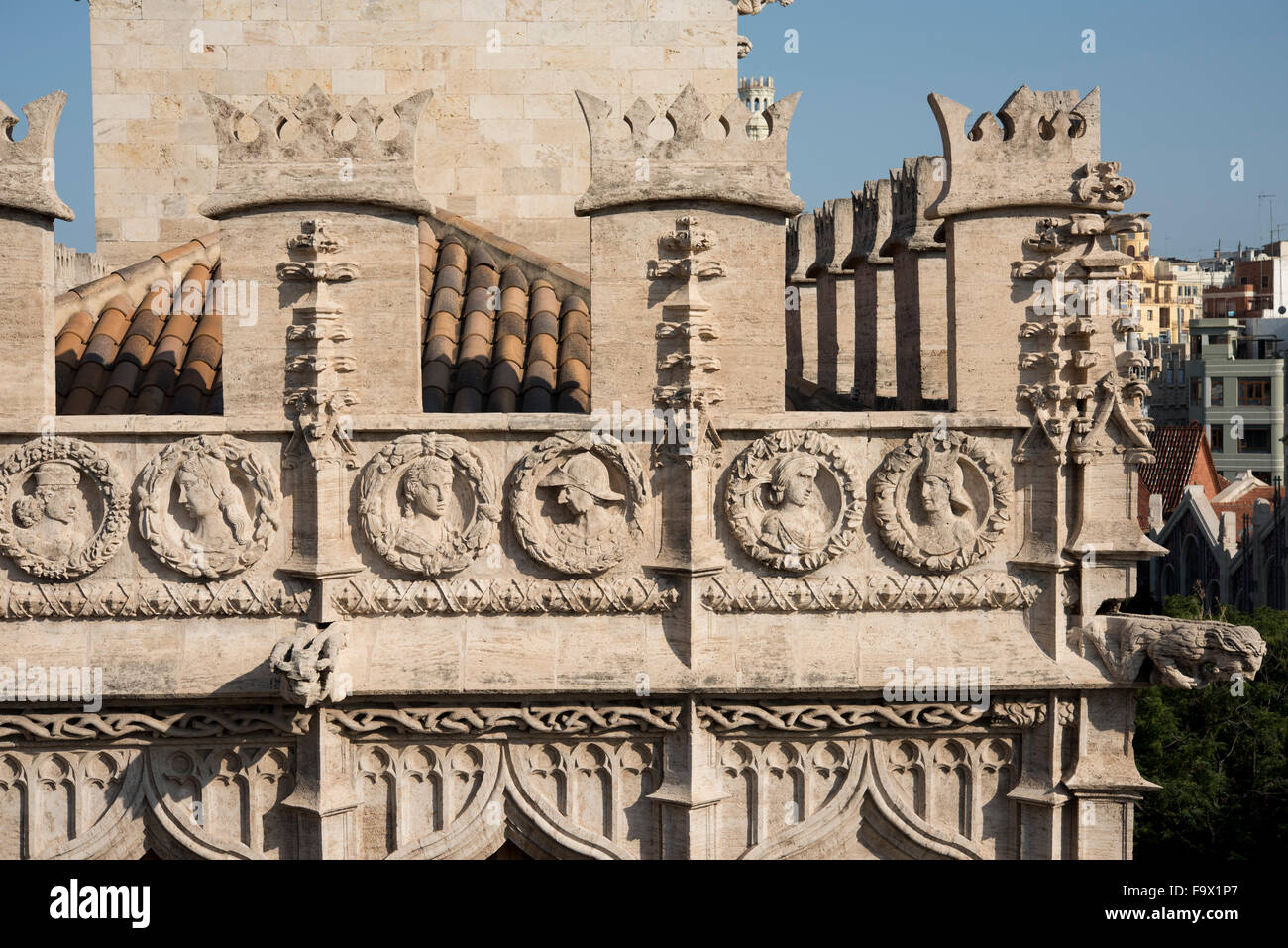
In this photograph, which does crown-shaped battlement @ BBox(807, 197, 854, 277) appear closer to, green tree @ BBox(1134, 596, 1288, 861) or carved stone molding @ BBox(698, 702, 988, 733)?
carved stone molding @ BBox(698, 702, 988, 733)

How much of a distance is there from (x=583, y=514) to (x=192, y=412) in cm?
376

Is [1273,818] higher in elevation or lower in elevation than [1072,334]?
lower

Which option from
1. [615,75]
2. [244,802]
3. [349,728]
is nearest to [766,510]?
[349,728]

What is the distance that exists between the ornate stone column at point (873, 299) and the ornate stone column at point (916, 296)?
2.58 feet

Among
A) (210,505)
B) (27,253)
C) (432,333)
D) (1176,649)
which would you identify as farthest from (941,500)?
(27,253)

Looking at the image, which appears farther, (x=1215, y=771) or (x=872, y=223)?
(x=1215, y=771)

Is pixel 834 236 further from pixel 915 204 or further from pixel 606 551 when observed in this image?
pixel 606 551

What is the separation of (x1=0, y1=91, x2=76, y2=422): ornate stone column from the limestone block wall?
4961 millimetres

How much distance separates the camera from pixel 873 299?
46.0 feet

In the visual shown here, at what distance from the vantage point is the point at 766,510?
33.6ft

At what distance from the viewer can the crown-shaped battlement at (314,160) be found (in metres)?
10.0

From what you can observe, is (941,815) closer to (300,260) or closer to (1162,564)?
(300,260)

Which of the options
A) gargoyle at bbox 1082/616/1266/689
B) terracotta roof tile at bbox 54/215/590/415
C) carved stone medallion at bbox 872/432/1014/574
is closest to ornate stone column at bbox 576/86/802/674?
carved stone medallion at bbox 872/432/1014/574

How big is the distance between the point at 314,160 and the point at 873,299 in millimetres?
6166
